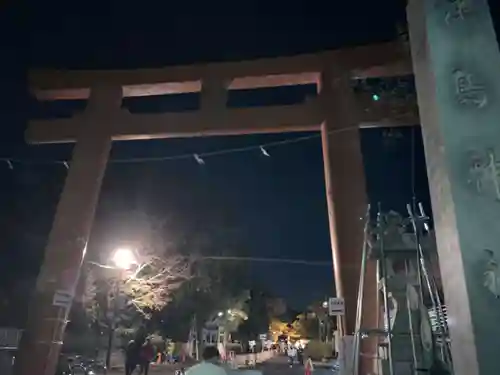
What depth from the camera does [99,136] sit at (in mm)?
10469

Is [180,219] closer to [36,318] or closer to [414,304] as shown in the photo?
[36,318]

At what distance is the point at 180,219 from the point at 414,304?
1337 centimetres

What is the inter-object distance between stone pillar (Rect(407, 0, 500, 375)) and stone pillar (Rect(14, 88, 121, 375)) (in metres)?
7.59

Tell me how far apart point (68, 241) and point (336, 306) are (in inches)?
205

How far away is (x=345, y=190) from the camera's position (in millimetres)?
9484

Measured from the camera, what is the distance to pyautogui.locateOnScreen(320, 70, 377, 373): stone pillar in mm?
8688

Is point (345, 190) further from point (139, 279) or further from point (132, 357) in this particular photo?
point (139, 279)

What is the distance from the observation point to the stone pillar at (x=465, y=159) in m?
2.89

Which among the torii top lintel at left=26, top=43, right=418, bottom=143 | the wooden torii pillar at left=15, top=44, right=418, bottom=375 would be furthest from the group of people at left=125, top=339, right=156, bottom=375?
the torii top lintel at left=26, top=43, right=418, bottom=143

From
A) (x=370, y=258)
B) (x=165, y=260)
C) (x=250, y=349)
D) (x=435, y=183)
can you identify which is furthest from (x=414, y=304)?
(x=250, y=349)

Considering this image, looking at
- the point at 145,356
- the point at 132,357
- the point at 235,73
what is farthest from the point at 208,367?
the point at 145,356

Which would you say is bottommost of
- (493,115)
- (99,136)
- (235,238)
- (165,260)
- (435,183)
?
(435,183)

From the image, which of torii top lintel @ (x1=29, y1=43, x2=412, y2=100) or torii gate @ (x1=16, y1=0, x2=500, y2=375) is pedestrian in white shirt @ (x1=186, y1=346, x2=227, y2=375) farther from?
torii top lintel @ (x1=29, y1=43, x2=412, y2=100)

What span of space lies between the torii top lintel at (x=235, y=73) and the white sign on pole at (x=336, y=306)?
4.50m
